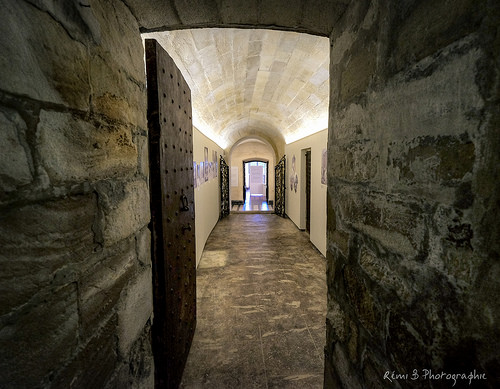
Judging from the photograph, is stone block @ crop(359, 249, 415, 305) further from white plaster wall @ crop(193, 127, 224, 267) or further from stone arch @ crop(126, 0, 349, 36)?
white plaster wall @ crop(193, 127, 224, 267)

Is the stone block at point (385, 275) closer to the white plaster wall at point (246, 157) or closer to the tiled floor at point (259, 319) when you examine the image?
the tiled floor at point (259, 319)

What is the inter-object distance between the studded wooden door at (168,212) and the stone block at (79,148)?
414 millimetres

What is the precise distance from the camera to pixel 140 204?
4.51ft

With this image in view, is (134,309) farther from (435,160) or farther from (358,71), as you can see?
(358,71)

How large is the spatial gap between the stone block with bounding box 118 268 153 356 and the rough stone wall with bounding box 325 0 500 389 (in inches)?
44.0

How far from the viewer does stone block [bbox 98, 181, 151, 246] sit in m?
1.04

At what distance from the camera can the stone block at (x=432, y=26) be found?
0.65m

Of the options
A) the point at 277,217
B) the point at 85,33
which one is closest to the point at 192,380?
the point at 85,33

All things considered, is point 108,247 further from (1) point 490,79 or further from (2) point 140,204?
(1) point 490,79

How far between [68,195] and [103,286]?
407 mm

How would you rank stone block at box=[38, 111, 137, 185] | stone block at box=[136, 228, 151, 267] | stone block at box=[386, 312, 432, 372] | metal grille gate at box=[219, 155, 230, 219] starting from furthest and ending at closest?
metal grille gate at box=[219, 155, 230, 219] → stone block at box=[136, 228, 151, 267] → stone block at box=[386, 312, 432, 372] → stone block at box=[38, 111, 137, 185]

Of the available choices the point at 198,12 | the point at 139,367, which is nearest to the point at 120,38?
the point at 198,12

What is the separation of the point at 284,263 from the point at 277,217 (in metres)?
4.59

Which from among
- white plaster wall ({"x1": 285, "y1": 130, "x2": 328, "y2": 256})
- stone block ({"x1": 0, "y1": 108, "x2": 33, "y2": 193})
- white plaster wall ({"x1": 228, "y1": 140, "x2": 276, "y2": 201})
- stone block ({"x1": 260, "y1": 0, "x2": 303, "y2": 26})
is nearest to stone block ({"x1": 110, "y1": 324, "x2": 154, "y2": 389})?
stone block ({"x1": 0, "y1": 108, "x2": 33, "y2": 193})
